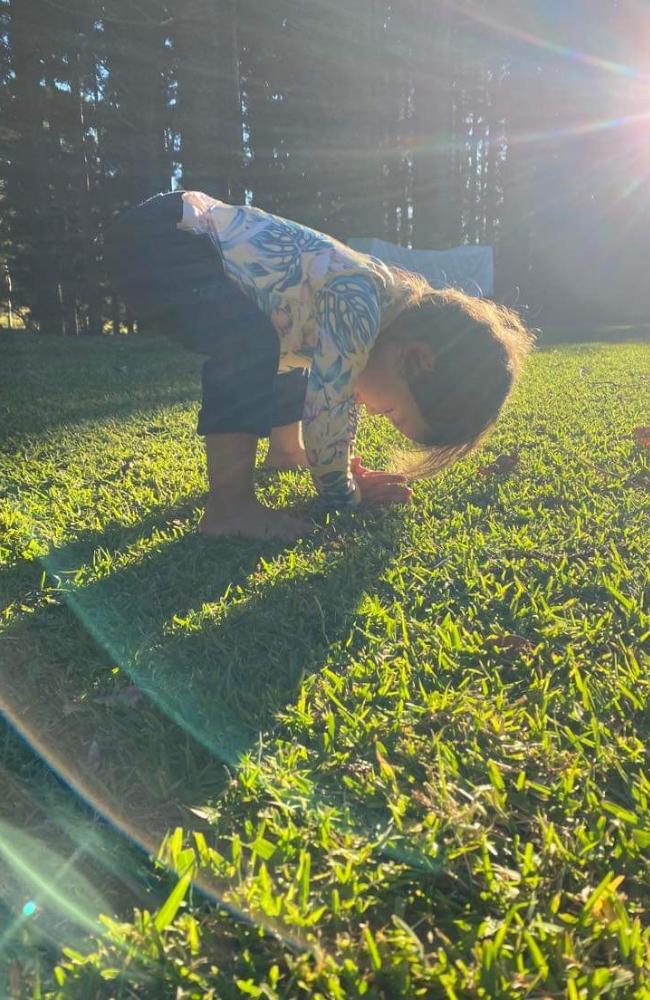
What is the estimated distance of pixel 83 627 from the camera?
5.74 ft

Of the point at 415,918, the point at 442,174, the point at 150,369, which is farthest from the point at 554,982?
the point at 442,174

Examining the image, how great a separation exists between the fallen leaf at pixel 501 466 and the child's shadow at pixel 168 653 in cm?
94

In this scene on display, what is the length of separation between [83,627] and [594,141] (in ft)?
104

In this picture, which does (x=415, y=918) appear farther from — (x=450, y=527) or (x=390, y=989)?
(x=450, y=527)

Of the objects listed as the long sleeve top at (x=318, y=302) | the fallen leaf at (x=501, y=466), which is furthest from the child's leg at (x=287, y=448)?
the fallen leaf at (x=501, y=466)

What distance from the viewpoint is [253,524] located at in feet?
8.06

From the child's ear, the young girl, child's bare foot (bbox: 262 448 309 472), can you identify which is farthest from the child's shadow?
child's bare foot (bbox: 262 448 309 472)

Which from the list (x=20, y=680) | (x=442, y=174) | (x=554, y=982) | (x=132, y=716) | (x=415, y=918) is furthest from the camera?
(x=442, y=174)

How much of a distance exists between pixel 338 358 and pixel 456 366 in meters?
0.40

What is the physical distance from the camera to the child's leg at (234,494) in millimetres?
2455

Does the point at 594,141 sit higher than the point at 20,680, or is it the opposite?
the point at 594,141

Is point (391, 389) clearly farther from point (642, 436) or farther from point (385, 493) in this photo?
point (642, 436)

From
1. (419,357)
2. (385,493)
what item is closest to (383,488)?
(385,493)

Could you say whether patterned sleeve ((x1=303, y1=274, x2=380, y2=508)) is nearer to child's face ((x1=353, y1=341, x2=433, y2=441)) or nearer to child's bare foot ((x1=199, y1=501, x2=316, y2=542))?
child's face ((x1=353, y1=341, x2=433, y2=441))
